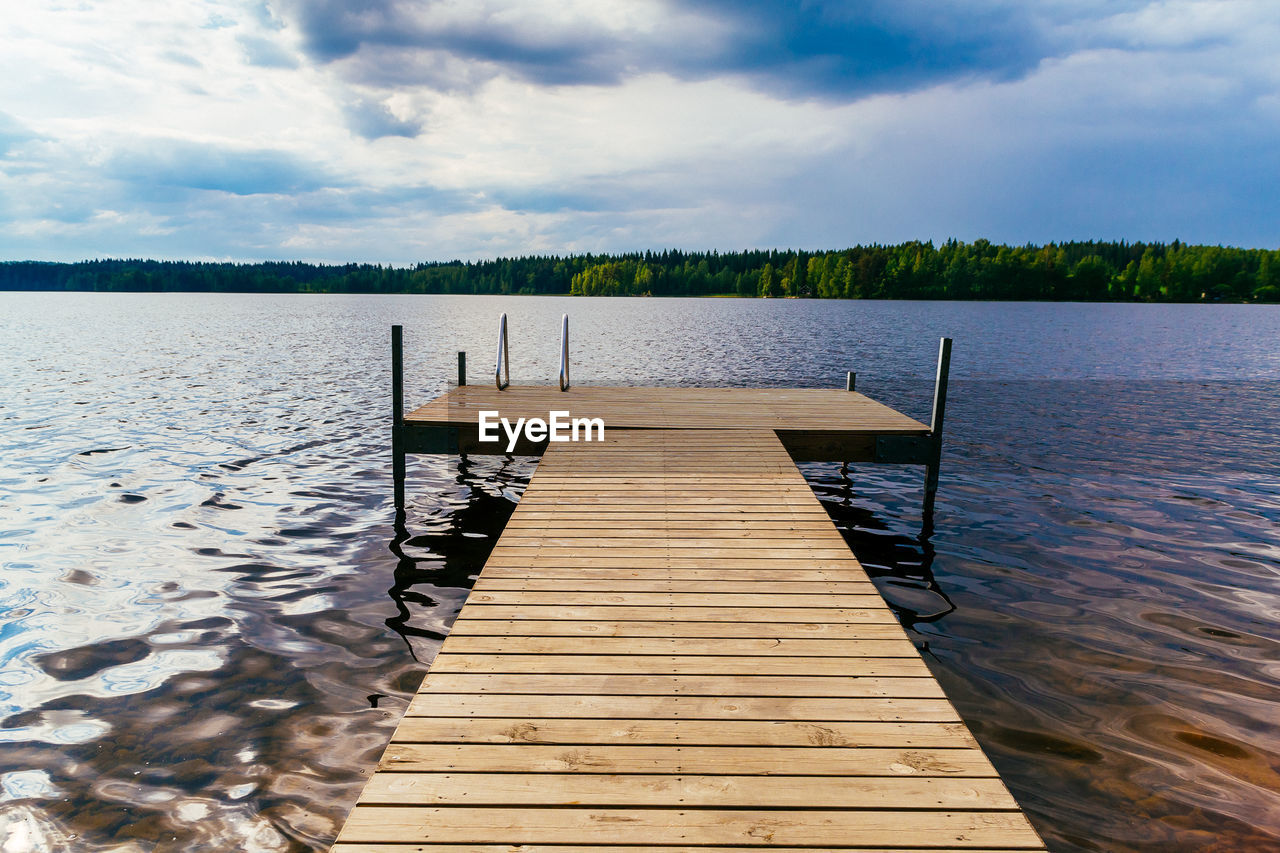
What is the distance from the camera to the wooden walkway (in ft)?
9.22

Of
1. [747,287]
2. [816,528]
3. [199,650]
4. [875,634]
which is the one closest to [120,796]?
[199,650]

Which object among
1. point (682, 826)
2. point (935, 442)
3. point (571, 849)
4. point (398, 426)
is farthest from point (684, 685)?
point (935, 442)

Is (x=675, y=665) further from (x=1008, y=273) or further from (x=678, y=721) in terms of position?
(x=1008, y=273)

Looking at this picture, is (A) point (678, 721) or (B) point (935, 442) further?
(B) point (935, 442)

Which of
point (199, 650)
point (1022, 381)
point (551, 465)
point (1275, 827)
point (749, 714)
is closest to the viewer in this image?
point (749, 714)

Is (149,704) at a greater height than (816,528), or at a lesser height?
lesser

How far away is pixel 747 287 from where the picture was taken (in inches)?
6378

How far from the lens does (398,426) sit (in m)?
9.84

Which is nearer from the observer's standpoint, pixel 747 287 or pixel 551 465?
pixel 551 465

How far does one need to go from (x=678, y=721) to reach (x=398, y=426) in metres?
7.40

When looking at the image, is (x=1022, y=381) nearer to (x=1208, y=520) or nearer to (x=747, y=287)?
(x=1208, y=520)

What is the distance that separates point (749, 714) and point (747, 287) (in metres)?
164

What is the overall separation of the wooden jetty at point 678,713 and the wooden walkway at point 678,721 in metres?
0.01

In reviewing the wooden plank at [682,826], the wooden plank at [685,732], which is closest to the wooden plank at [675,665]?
the wooden plank at [685,732]
